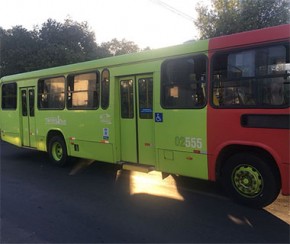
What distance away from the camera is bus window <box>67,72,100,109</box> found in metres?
7.93

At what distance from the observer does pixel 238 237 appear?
174 inches

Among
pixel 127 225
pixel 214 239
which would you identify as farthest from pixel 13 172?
pixel 214 239

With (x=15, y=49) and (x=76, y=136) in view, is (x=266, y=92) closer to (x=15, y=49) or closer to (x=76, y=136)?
(x=76, y=136)

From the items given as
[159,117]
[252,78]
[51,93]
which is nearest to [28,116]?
[51,93]

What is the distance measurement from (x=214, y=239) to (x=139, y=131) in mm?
3165

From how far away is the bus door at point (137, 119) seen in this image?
6805 millimetres

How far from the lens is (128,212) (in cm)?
548

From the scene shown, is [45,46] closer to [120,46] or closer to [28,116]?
[120,46]

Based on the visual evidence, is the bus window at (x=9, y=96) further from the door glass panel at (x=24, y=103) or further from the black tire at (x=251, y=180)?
the black tire at (x=251, y=180)

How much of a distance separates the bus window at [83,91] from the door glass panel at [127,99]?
2.54ft

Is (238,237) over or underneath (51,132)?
underneath

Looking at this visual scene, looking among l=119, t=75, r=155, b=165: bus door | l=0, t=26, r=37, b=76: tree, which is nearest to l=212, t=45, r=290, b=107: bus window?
l=119, t=75, r=155, b=165: bus door

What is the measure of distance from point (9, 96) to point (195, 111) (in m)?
7.68

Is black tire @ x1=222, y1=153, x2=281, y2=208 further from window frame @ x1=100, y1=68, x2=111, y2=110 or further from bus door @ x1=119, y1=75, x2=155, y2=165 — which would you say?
window frame @ x1=100, y1=68, x2=111, y2=110
